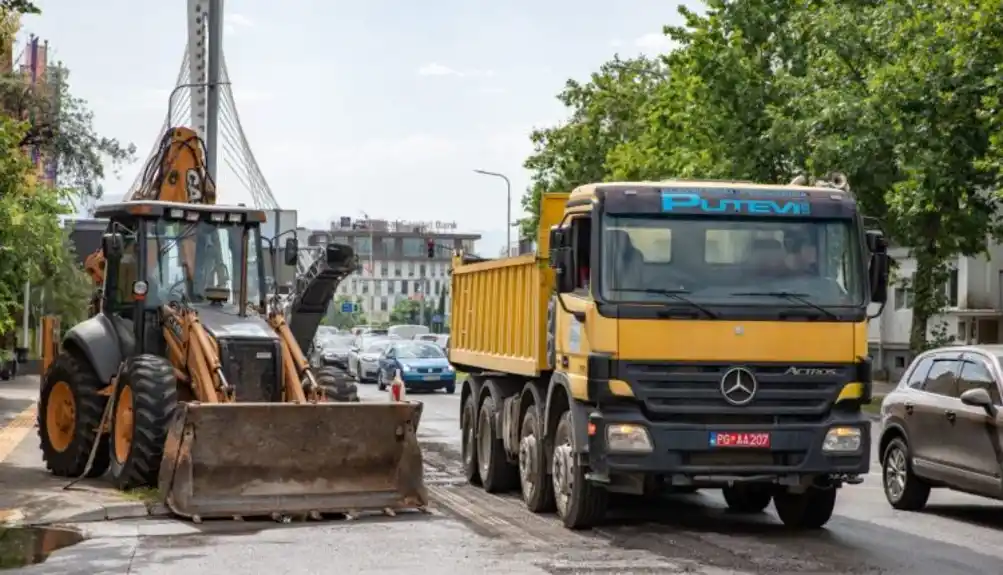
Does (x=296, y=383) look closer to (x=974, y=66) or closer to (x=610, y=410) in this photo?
(x=610, y=410)

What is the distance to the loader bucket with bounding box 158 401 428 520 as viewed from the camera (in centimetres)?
1427

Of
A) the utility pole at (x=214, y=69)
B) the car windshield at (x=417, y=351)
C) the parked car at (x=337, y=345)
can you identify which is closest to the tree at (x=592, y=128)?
the parked car at (x=337, y=345)

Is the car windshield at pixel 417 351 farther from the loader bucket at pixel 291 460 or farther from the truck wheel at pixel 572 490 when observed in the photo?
the truck wheel at pixel 572 490

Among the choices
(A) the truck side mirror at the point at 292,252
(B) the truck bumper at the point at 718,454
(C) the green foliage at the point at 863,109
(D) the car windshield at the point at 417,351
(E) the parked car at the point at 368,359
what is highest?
(C) the green foliage at the point at 863,109

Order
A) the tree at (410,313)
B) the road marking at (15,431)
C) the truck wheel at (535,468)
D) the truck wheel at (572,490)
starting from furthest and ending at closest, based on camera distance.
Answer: the tree at (410,313) < the road marking at (15,431) < the truck wheel at (535,468) < the truck wheel at (572,490)

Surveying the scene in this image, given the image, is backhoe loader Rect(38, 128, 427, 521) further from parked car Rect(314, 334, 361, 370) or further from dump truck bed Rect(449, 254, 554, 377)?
parked car Rect(314, 334, 361, 370)

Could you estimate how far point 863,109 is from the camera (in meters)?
37.2

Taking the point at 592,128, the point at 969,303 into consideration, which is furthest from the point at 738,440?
the point at 592,128

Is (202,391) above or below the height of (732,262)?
below

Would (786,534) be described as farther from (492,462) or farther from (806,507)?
(492,462)

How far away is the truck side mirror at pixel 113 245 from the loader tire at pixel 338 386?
250cm

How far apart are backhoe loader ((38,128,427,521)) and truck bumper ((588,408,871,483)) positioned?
8.74ft

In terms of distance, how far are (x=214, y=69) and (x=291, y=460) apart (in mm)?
19493

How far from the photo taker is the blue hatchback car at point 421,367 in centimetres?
4716
